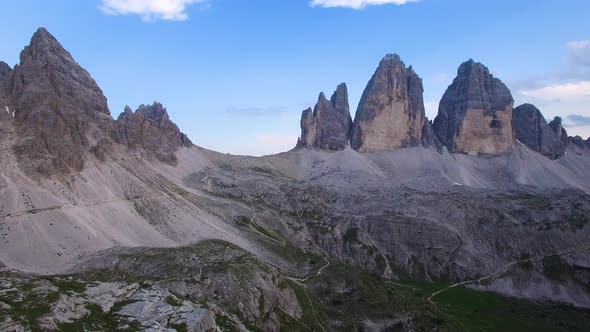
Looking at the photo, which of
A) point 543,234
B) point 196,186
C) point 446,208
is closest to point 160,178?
point 196,186

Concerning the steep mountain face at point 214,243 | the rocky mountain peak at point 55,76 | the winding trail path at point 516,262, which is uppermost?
the rocky mountain peak at point 55,76

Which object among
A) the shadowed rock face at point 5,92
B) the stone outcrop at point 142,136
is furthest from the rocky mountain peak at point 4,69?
the stone outcrop at point 142,136

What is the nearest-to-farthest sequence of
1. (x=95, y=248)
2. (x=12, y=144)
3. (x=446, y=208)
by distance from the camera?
(x=95, y=248) → (x=12, y=144) → (x=446, y=208)

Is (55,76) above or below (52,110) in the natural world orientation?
above

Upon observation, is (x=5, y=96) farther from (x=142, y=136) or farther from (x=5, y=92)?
(x=142, y=136)

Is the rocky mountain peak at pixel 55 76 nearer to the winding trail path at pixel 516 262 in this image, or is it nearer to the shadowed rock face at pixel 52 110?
the shadowed rock face at pixel 52 110

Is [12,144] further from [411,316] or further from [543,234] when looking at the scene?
[543,234]

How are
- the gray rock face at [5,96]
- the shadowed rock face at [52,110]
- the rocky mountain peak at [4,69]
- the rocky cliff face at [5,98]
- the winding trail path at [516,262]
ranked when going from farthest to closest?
1. the winding trail path at [516,262]
2. the rocky mountain peak at [4,69]
3. the gray rock face at [5,96]
4. the rocky cliff face at [5,98]
5. the shadowed rock face at [52,110]

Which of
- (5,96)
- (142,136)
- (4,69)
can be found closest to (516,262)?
(142,136)
